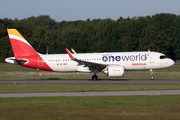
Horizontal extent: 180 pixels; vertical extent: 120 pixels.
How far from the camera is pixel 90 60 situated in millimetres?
Answer: 35469

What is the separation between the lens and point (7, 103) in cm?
1694

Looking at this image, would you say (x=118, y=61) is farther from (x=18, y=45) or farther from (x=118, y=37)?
(x=118, y=37)

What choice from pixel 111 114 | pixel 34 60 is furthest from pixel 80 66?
pixel 111 114

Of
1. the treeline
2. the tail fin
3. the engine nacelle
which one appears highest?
the treeline

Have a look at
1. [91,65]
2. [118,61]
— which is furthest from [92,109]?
[118,61]

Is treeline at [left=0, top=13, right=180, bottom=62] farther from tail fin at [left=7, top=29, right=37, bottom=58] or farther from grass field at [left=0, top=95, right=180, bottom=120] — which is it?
grass field at [left=0, top=95, right=180, bottom=120]

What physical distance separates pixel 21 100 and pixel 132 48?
8790cm

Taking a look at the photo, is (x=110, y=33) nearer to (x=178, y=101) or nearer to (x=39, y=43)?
(x=39, y=43)

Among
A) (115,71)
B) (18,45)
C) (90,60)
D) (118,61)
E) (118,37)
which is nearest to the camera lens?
(115,71)

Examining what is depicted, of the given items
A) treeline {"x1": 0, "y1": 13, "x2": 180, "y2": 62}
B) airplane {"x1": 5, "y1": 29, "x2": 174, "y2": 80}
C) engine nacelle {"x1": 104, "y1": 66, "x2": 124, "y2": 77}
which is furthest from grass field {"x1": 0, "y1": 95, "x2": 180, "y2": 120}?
treeline {"x1": 0, "y1": 13, "x2": 180, "y2": 62}

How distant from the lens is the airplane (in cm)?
3475

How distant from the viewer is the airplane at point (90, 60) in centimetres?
3475

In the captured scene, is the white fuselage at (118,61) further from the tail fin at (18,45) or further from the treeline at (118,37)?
the treeline at (118,37)

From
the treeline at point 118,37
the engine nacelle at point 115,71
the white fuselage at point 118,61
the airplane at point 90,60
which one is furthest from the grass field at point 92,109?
the treeline at point 118,37
